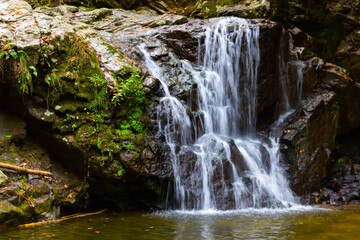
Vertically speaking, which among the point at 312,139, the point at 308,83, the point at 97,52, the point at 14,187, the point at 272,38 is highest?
the point at 272,38

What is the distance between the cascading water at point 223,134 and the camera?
643cm

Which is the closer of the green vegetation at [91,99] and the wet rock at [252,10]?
the green vegetation at [91,99]

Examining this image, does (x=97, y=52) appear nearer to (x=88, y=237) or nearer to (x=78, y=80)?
(x=78, y=80)

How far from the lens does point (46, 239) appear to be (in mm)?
3977

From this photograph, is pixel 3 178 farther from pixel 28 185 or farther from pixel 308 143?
pixel 308 143

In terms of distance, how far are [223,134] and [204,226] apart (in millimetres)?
3575

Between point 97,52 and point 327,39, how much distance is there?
8623 mm

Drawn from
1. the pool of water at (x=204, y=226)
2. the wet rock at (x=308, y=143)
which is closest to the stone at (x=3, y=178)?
the pool of water at (x=204, y=226)

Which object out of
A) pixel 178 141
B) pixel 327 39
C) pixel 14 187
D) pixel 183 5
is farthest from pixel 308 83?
pixel 14 187

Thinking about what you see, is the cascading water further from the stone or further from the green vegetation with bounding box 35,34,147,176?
the stone

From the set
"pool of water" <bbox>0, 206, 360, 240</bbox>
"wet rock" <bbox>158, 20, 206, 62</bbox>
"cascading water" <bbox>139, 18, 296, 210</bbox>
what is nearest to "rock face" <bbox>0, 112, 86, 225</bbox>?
"pool of water" <bbox>0, 206, 360, 240</bbox>

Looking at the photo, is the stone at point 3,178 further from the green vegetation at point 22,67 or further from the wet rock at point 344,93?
the wet rock at point 344,93

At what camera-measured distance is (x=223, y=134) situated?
26.5 feet

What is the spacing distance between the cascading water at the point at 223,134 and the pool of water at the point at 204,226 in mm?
554
